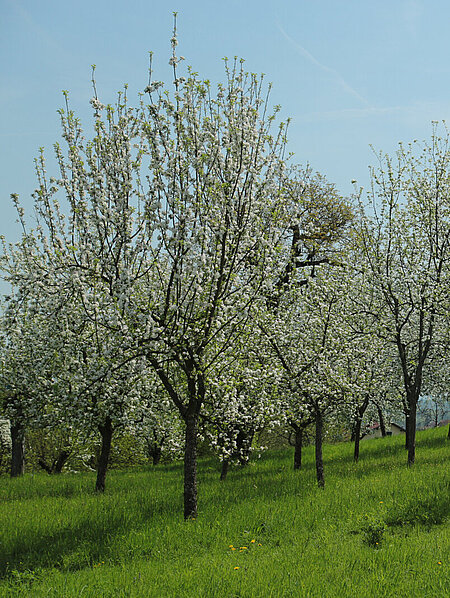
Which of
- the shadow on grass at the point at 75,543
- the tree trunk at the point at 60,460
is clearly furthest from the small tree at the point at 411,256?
the tree trunk at the point at 60,460

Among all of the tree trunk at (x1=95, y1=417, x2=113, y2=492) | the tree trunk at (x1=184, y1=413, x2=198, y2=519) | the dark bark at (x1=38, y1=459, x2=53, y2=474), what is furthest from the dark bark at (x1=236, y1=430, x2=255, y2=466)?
the dark bark at (x1=38, y1=459, x2=53, y2=474)

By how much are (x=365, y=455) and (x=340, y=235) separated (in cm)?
1148

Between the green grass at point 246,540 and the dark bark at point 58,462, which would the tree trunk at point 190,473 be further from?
the dark bark at point 58,462

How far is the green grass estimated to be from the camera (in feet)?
22.3

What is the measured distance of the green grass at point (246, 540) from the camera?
6793mm

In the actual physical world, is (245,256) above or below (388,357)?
above

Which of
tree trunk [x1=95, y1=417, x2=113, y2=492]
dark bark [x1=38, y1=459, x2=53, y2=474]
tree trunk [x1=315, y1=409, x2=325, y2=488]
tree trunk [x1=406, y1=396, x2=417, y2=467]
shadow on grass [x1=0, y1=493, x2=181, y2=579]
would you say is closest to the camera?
shadow on grass [x1=0, y1=493, x2=181, y2=579]

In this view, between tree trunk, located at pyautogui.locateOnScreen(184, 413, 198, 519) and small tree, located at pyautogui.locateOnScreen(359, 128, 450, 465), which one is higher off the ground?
small tree, located at pyautogui.locateOnScreen(359, 128, 450, 465)

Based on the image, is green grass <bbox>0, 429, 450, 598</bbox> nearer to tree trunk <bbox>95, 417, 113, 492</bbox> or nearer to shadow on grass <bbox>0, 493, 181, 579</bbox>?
shadow on grass <bbox>0, 493, 181, 579</bbox>

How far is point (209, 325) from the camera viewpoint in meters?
10.2

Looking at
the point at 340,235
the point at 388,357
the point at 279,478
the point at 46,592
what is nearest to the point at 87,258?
the point at 46,592

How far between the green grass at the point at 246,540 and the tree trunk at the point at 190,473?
14.0 inches

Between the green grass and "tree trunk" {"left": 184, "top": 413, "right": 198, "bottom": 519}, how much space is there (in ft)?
1.17

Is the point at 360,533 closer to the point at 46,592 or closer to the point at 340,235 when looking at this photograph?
the point at 46,592
